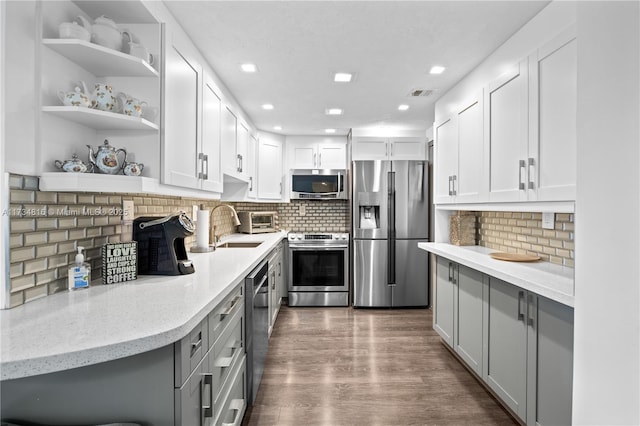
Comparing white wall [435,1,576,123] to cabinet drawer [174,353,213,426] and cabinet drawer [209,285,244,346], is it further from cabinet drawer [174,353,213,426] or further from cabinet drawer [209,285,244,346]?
cabinet drawer [174,353,213,426]

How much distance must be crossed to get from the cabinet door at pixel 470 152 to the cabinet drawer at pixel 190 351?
6.43 ft

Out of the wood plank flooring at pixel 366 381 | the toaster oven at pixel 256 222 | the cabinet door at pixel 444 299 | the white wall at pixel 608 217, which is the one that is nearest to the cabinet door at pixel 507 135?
the cabinet door at pixel 444 299

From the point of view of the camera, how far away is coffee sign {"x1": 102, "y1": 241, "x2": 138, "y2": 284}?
1460 mm

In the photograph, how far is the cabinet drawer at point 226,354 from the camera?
1.38 m

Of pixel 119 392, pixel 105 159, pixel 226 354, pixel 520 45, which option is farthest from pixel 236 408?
pixel 520 45

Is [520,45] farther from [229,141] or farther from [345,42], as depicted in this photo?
[229,141]

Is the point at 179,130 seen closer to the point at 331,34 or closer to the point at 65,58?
the point at 65,58

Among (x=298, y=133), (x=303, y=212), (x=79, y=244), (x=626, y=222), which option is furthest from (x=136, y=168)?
(x=303, y=212)

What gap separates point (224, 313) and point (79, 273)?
2.01ft

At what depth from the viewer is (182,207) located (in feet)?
8.45

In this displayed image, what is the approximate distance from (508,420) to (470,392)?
0.30m

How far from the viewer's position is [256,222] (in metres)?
4.32

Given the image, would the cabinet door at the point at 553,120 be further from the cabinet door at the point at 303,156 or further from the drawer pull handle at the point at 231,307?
the cabinet door at the point at 303,156

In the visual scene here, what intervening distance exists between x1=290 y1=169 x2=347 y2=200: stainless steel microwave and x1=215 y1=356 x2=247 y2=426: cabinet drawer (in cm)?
286
